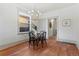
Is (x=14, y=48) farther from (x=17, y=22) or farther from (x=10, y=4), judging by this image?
(x=10, y=4)

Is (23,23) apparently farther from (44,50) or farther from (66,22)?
(66,22)

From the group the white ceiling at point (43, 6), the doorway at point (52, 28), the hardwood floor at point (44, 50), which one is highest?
the white ceiling at point (43, 6)

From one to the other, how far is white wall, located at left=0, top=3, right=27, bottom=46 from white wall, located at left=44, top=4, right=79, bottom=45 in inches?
25.7

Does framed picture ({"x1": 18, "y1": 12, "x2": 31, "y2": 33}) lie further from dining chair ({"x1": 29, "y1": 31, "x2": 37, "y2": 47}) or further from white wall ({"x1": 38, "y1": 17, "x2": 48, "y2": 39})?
white wall ({"x1": 38, "y1": 17, "x2": 48, "y2": 39})

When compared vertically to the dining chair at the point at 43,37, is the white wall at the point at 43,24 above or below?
above

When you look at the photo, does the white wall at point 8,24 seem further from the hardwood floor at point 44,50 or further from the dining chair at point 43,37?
the dining chair at point 43,37

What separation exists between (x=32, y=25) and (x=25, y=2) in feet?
1.55

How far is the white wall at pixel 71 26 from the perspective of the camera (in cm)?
176

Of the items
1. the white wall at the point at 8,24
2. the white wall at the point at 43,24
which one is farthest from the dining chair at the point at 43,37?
Answer: the white wall at the point at 8,24

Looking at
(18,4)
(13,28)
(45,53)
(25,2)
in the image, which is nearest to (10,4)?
(18,4)

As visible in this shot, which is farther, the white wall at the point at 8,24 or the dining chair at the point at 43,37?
the dining chair at the point at 43,37

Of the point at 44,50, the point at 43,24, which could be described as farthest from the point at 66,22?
the point at 44,50

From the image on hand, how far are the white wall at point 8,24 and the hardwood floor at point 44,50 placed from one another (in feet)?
0.56

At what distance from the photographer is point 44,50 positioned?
181 cm
